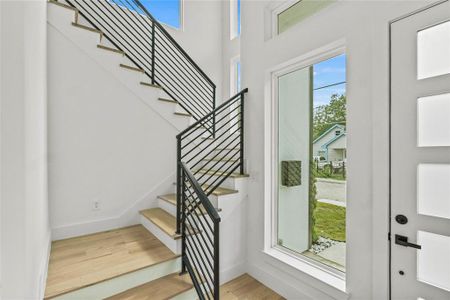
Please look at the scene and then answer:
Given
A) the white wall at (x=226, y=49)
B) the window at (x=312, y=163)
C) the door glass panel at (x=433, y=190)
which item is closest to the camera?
the door glass panel at (x=433, y=190)

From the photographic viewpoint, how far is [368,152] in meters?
1.58

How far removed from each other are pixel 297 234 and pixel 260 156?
90 cm

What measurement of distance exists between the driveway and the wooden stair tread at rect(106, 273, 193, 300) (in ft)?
4.81

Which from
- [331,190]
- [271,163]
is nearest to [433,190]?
[331,190]

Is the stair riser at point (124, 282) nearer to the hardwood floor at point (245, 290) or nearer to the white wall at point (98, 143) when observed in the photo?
the hardwood floor at point (245, 290)

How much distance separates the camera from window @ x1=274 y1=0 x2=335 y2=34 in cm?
201

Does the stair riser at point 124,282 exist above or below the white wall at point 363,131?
below

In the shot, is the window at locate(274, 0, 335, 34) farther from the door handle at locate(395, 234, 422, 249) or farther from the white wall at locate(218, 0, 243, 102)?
the white wall at locate(218, 0, 243, 102)

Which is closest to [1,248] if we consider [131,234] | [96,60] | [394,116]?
[131,234]

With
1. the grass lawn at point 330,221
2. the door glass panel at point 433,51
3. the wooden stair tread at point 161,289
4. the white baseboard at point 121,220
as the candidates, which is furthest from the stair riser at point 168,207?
the door glass panel at point 433,51

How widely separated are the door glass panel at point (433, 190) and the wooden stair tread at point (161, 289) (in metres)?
1.87

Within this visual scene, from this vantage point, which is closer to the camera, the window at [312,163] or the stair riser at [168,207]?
the window at [312,163]

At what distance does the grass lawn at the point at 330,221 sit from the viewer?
6.16ft

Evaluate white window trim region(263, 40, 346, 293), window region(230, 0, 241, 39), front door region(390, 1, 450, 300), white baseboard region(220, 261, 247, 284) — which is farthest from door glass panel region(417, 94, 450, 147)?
window region(230, 0, 241, 39)
